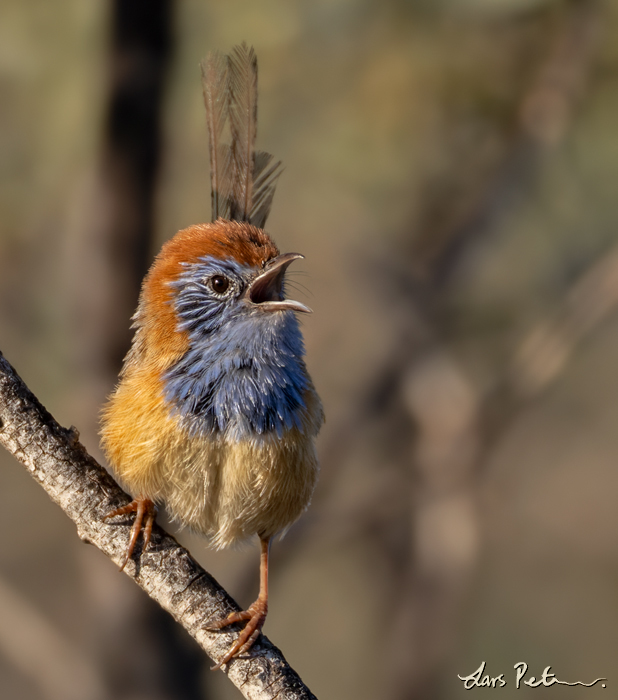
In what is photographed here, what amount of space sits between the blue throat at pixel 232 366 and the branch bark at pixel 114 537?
1.38 ft

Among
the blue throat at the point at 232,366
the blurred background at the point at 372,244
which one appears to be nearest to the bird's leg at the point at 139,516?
the blue throat at the point at 232,366

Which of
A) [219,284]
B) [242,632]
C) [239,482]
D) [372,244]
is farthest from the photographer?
[372,244]

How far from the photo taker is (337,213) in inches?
264

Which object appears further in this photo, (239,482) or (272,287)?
(272,287)

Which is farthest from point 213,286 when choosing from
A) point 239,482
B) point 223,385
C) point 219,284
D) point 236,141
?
point 239,482

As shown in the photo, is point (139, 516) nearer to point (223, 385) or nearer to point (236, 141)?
point (223, 385)

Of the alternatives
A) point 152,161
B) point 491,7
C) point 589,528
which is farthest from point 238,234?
point 589,528

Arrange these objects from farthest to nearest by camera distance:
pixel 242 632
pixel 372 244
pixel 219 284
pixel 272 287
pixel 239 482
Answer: pixel 372 244
pixel 272 287
pixel 219 284
pixel 239 482
pixel 242 632

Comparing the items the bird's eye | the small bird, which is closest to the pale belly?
the small bird

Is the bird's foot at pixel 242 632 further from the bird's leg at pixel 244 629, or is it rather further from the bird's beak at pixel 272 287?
the bird's beak at pixel 272 287

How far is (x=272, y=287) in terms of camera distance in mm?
3268

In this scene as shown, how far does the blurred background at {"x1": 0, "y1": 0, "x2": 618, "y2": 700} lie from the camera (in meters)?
5.28

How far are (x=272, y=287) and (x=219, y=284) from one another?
24 cm

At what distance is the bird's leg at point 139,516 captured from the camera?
9.03ft
